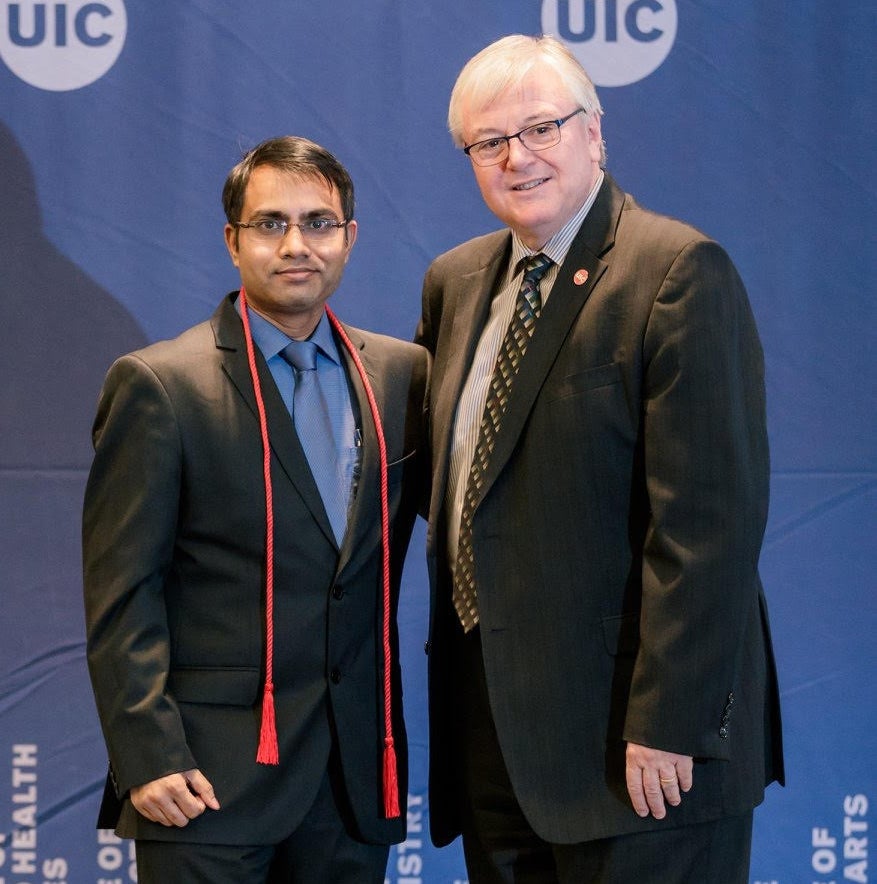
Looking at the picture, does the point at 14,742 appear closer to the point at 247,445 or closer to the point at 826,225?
the point at 247,445

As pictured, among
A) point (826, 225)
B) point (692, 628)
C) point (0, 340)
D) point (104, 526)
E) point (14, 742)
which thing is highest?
point (826, 225)

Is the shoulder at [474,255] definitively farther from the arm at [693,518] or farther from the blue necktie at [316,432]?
the arm at [693,518]

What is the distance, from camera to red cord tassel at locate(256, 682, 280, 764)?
1861 mm

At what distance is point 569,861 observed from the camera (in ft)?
6.06

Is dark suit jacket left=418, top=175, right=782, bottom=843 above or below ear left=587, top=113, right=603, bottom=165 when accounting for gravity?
below

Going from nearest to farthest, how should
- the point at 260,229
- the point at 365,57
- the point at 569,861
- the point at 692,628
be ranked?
the point at 692,628 → the point at 569,861 → the point at 260,229 → the point at 365,57

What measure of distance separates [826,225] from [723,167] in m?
0.28

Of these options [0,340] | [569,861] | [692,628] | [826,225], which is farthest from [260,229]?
[826,225]

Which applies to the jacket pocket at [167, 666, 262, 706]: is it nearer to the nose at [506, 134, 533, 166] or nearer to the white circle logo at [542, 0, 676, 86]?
the nose at [506, 134, 533, 166]

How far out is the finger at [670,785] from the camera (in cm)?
171

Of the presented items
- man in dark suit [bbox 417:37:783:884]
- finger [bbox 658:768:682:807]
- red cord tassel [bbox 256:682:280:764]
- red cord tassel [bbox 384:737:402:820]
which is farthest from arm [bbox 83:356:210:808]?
finger [bbox 658:768:682:807]

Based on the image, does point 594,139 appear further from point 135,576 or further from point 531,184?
point 135,576

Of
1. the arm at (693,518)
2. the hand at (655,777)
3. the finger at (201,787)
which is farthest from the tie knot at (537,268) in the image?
the finger at (201,787)

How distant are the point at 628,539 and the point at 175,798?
763mm
